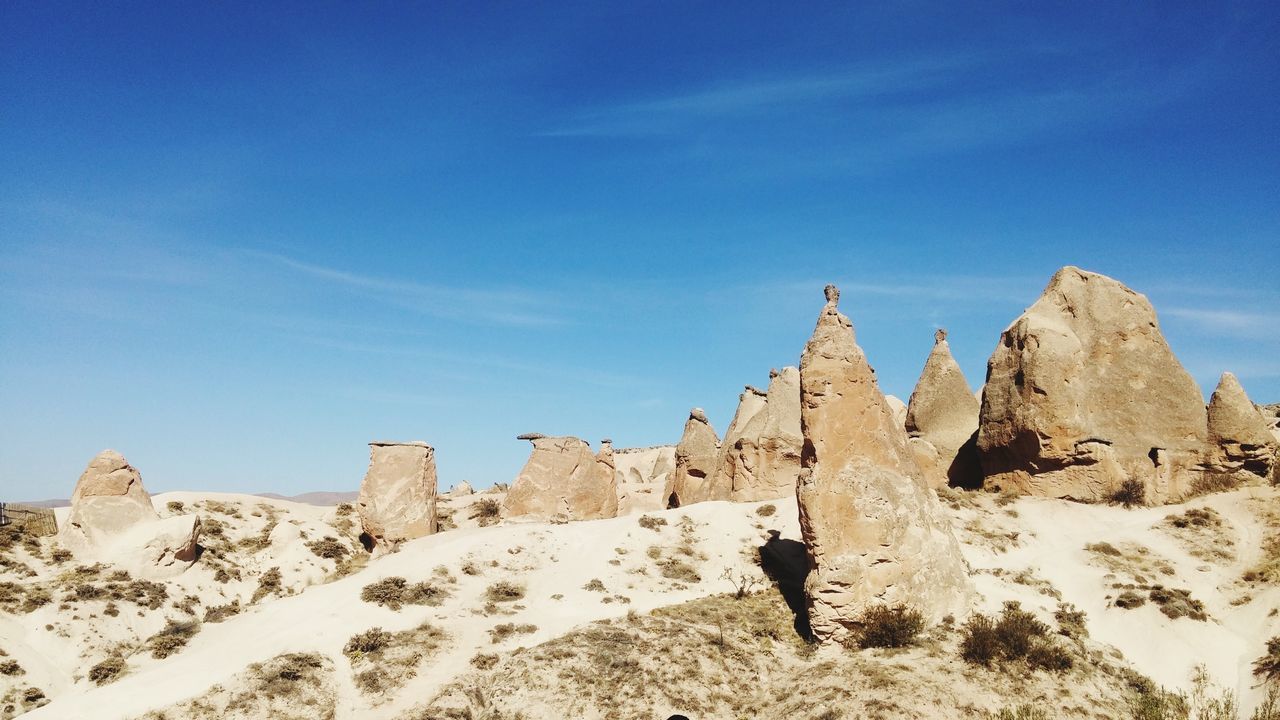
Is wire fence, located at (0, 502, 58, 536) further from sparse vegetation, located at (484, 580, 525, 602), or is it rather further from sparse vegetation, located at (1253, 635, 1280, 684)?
sparse vegetation, located at (1253, 635, 1280, 684)

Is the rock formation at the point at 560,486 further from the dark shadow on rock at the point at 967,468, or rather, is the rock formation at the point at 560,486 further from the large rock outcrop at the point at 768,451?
the dark shadow on rock at the point at 967,468

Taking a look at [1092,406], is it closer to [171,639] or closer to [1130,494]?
[1130,494]

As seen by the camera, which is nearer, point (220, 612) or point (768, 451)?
point (220, 612)

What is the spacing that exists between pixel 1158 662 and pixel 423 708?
14.5 m

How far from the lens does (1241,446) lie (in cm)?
2383

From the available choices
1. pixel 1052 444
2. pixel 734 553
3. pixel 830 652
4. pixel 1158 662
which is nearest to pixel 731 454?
pixel 734 553

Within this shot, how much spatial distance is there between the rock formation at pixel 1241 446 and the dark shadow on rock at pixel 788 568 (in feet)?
41.9

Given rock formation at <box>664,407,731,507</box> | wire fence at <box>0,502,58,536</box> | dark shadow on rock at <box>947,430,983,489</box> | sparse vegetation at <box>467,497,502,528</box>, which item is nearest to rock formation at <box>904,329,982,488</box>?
dark shadow on rock at <box>947,430,983,489</box>

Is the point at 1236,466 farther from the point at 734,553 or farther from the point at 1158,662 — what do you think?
the point at 734,553

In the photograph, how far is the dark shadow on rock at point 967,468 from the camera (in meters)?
28.0

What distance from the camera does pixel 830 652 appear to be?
16.4 metres

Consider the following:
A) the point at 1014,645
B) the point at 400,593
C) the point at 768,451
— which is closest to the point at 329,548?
the point at 400,593

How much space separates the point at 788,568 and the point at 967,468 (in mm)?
10053

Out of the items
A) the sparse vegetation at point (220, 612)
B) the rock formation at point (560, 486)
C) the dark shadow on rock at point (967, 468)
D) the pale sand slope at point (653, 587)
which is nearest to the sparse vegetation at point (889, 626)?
the pale sand slope at point (653, 587)
